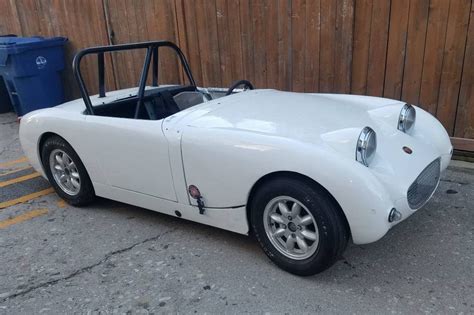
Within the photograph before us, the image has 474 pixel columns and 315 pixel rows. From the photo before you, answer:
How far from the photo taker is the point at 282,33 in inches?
201

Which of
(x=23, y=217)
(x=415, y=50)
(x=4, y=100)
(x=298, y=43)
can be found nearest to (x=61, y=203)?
(x=23, y=217)

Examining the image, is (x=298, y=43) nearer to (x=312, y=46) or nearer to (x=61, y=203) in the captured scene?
(x=312, y=46)

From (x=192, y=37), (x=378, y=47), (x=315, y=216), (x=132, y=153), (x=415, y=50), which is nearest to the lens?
(x=315, y=216)

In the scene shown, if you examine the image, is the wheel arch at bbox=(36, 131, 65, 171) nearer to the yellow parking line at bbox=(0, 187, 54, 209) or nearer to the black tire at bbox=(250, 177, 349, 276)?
the yellow parking line at bbox=(0, 187, 54, 209)

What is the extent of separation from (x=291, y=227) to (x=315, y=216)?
0.22 metres

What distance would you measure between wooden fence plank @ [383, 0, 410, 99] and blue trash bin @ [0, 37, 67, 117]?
5178 millimetres

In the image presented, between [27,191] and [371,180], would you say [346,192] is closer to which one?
[371,180]

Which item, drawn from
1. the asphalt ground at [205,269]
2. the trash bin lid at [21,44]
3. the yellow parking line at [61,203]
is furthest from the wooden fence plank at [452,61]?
the trash bin lid at [21,44]

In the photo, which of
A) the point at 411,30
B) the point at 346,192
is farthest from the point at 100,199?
the point at 411,30

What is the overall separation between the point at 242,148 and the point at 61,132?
1823 mm

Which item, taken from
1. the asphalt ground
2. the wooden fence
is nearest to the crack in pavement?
the asphalt ground

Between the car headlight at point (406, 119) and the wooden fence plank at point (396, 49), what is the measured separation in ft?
4.81

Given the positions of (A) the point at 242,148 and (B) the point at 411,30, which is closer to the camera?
(A) the point at 242,148

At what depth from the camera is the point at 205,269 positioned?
287 cm
